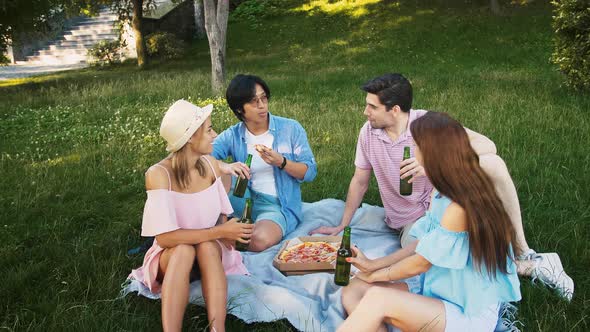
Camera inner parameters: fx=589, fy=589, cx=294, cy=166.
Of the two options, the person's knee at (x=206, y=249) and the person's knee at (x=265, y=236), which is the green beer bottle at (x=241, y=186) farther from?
the person's knee at (x=206, y=249)

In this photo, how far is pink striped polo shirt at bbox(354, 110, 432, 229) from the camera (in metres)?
5.33

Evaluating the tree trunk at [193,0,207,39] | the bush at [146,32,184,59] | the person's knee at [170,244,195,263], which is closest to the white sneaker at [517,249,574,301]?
the person's knee at [170,244,195,263]

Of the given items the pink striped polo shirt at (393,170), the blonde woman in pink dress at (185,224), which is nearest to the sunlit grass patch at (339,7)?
the pink striped polo shirt at (393,170)

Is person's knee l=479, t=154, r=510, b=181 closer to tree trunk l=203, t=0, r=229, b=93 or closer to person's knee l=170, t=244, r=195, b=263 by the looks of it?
person's knee l=170, t=244, r=195, b=263

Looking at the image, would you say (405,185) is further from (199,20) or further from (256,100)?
(199,20)

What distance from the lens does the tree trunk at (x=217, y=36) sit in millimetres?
14117

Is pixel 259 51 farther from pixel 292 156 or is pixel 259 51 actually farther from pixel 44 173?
pixel 292 156

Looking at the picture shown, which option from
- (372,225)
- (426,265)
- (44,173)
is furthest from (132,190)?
(426,265)

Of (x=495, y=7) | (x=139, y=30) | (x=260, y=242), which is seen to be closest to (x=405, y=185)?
(x=260, y=242)

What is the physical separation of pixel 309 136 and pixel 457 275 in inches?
231

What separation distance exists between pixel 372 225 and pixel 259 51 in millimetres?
16520

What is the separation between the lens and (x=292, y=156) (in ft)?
19.4

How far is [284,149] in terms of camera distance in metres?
5.85

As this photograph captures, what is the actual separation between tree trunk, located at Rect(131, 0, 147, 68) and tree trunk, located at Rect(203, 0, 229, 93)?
259 inches
